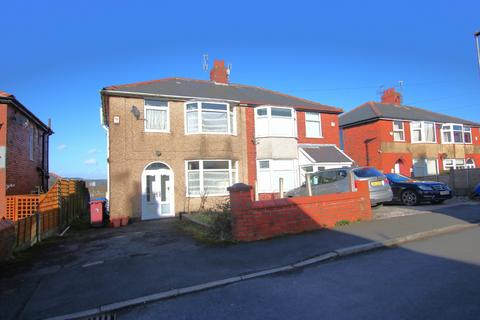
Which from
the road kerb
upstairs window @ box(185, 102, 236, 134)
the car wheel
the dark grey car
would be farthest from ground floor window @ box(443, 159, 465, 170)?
the road kerb

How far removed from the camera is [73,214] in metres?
14.1

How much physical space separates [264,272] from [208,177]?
959 cm

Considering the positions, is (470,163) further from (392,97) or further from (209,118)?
(209,118)

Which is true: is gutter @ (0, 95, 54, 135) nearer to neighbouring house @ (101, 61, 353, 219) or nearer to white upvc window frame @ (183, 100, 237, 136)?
neighbouring house @ (101, 61, 353, 219)

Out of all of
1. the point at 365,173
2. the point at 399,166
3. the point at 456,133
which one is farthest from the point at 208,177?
the point at 456,133

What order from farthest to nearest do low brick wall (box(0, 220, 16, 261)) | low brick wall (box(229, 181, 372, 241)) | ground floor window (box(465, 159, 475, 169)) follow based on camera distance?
1. ground floor window (box(465, 159, 475, 169))
2. low brick wall (box(229, 181, 372, 241))
3. low brick wall (box(0, 220, 16, 261))

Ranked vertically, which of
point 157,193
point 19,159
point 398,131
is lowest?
point 157,193

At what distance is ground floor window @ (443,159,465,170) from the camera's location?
2558 cm

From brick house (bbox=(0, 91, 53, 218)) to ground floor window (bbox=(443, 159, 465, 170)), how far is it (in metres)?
27.4

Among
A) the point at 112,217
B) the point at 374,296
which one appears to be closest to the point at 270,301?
the point at 374,296

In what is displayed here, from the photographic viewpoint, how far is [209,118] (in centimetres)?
1520

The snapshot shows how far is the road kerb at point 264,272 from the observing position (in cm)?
432

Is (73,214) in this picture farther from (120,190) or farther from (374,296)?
(374,296)

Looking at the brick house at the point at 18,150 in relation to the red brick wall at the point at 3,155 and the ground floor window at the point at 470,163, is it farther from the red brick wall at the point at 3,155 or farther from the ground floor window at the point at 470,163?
the ground floor window at the point at 470,163
